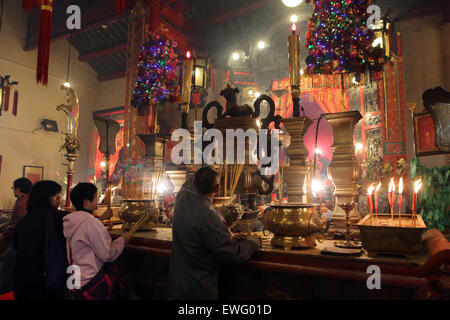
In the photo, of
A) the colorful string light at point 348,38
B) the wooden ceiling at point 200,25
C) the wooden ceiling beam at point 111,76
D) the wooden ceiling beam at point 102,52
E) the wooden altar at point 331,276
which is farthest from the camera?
the wooden ceiling beam at point 111,76

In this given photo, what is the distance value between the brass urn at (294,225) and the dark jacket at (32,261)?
152 centimetres

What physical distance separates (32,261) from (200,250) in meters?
1.19

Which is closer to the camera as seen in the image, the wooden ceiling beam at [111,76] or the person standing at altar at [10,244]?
the person standing at altar at [10,244]

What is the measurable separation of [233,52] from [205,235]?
1059cm

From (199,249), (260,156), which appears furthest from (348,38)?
(199,249)

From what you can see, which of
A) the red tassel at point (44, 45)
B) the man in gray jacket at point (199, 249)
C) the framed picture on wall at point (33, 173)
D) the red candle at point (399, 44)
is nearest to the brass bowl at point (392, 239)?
the man in gray jacket at point (199, 249)

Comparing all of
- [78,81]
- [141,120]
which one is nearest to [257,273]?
[141,120]

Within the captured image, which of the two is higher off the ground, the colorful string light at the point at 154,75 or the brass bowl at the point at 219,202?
the colorful string light at the point at 154,75

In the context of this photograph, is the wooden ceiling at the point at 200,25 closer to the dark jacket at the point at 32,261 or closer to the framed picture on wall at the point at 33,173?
the framed picture on wall at the point at 33,173

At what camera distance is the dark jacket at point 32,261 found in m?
1.85

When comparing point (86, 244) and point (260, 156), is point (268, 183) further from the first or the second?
point (86, 244)

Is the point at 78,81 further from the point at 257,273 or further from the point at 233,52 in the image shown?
the point at 257,273

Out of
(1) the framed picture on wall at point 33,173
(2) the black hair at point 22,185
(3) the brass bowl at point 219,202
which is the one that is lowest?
(3) the brass bowl at point 219,202

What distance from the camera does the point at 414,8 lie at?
7.82 m
